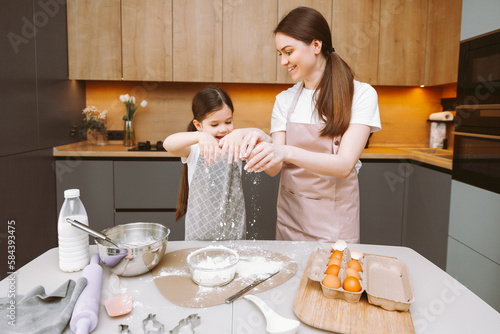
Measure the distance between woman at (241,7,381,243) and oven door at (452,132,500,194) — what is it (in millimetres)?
866

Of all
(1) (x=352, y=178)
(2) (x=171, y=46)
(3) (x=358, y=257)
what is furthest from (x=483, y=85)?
(2) (x=171, y=46)

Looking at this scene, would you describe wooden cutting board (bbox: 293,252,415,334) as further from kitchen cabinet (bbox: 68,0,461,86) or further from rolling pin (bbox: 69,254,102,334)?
kitchen cabinet (bbox: 68,0,461,86)

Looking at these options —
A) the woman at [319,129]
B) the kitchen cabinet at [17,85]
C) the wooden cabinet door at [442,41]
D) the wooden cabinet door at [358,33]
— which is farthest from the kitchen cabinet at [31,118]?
the wooden cabinet door at [442,41]

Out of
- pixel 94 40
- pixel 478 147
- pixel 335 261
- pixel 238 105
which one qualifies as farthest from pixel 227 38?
pixel 335 261

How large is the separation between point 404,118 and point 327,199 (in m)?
2.12

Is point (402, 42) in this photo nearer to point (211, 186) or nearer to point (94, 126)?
point (211, 186)

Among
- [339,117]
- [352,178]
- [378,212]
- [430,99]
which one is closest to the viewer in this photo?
[339,117]

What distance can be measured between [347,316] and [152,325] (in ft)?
1.29

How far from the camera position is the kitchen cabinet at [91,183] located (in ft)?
8.45

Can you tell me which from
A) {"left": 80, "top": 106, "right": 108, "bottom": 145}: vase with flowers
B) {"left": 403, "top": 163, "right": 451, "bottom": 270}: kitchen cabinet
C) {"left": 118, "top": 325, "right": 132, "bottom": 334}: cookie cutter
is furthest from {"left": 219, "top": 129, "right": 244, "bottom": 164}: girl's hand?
{"left": 80, "top": 106, "right": 108, "bottom": 145}: vase with flowers

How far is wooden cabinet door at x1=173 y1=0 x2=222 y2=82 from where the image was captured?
272 cm

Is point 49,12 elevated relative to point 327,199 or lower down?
elevated

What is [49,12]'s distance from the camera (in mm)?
2467

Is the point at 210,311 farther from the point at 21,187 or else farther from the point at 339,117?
the point at 21,187
